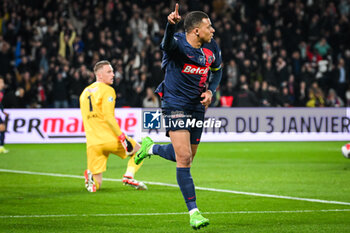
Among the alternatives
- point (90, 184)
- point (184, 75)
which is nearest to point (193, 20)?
point (184, 75)

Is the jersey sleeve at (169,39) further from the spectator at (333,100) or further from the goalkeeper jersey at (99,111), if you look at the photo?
the spectator at (333,100)

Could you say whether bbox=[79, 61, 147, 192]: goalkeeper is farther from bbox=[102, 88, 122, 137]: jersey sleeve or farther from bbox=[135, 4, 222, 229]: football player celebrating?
bbox=[135, 4, 222, 229]: football player celebrating

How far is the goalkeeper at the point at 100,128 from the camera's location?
10430 millimetres

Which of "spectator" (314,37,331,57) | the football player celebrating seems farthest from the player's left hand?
"spectator" (314,37,331,57)

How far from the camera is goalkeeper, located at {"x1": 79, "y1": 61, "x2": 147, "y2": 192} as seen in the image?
10430mm

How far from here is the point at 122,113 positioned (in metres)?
21.1

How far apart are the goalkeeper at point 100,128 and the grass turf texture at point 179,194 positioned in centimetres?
30

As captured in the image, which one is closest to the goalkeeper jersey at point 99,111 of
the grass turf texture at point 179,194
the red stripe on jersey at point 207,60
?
the grass turf texture at point 179,194

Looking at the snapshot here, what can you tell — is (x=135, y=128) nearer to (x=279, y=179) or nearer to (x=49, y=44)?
(x=49, y=44)

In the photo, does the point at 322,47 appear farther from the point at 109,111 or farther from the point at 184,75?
the point at 184,75

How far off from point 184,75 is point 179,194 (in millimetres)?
3289

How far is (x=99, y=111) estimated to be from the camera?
10.6 meters

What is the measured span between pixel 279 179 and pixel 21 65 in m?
14.5

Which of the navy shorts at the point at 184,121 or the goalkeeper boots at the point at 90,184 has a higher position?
the navy shorts at the point at 184,121
